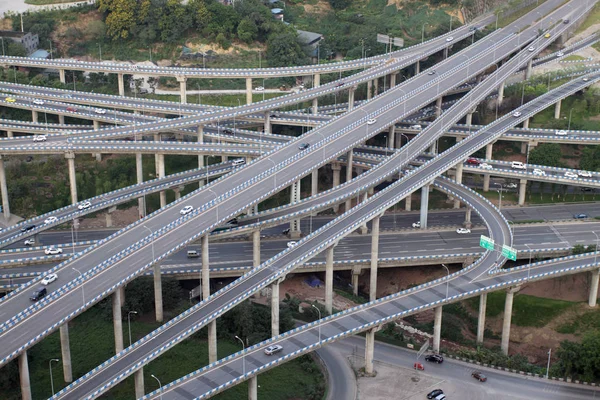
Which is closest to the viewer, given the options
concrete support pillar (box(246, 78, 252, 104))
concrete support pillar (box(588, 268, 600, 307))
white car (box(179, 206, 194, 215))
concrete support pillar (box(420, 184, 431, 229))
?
white car (box(179, 206, 194, 215))

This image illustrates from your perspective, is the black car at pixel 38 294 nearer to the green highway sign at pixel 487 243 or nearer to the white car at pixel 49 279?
the white car at pixel 49 279

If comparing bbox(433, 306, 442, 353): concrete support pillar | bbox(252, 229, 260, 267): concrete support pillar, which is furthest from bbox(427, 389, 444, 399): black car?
bbox(252, 229, 260, 267): concrete support pillar

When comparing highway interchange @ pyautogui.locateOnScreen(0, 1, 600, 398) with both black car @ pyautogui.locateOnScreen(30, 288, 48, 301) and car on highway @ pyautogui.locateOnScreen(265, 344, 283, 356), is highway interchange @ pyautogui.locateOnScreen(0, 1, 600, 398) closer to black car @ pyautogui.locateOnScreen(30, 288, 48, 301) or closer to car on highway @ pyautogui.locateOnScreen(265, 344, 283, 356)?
black car @ pyautogui.locateOnScreen(30, 288, 48, 301)

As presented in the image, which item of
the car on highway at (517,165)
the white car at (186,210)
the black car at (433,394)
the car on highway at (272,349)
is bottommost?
the black car at (433,394)

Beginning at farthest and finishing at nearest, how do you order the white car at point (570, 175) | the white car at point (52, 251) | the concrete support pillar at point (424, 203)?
the white car at point (570, 175), the concrete support pillar at point (424, 203), the white car at point (52, 251)

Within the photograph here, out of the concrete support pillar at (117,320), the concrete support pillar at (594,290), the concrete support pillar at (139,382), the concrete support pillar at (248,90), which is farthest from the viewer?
the concrete support pillar at (248,90)

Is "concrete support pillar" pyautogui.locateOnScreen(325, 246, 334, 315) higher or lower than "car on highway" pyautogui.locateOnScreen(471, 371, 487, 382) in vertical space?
higher

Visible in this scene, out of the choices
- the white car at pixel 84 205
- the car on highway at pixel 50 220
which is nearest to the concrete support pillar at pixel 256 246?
the white car at pixel 84 205
